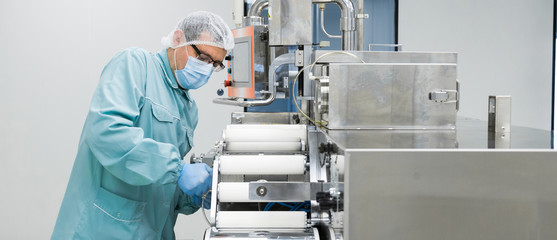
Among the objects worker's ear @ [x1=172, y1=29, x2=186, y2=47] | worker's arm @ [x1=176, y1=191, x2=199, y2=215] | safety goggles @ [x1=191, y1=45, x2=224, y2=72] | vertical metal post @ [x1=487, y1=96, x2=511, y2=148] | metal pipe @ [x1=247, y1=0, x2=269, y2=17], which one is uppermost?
metal pipe @ [x1=247, y1=0, x2=269, y2=17]

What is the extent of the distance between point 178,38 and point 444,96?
0.83m

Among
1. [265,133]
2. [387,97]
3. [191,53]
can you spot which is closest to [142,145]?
[265,133]

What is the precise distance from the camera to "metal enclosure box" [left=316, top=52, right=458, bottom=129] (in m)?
1.08

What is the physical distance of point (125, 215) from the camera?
1.37m

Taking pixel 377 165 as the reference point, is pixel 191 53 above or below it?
above

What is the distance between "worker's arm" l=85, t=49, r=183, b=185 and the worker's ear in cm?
28

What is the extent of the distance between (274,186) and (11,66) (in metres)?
2.69

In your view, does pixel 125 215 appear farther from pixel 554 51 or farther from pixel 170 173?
pixel 554 51

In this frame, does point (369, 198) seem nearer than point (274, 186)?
Yes

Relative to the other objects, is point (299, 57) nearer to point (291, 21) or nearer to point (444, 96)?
point (291, 21)

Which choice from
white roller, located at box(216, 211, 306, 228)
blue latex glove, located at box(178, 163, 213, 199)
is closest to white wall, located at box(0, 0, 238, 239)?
blue latex glove, located at box(178, 163, 213, 199)

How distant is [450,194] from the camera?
68cm

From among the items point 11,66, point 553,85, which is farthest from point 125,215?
point 553,85

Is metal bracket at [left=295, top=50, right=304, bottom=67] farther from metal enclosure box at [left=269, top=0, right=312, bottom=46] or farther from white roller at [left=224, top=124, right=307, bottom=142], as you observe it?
white roller at [left=224, top=124, right=307, bottom=142]
